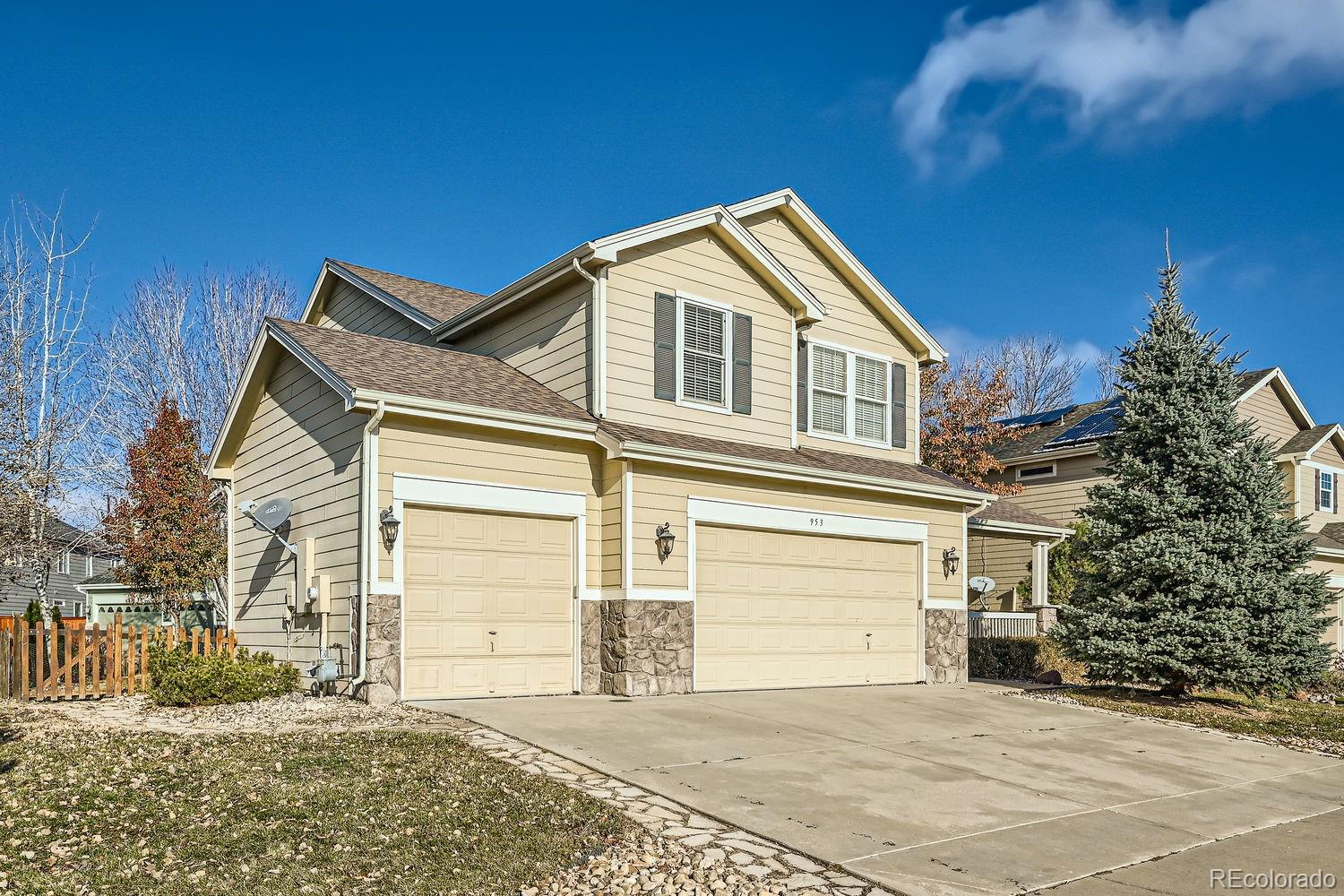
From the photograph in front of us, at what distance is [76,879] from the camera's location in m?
5.54

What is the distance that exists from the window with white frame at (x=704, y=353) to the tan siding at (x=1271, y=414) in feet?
55.3

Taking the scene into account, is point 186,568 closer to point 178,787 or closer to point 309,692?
point 309,692

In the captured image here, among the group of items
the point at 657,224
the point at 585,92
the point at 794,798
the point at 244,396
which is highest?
the point at 585,92

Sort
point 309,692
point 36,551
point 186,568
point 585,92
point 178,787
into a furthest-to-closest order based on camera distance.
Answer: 1. point 186,568
2. point 36,551
3. point 585,92
4. point 309,692
5. point 178,787

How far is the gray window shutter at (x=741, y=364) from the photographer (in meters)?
15.2

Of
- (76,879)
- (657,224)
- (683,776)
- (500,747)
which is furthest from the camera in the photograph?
(657,224)

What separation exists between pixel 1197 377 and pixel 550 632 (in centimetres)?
999

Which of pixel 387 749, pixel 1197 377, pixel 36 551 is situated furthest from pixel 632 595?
pixel 36 551

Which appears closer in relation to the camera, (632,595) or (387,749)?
(387,749)

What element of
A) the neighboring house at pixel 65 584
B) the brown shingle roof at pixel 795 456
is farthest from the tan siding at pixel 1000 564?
the neighboring house at pixel 65 584

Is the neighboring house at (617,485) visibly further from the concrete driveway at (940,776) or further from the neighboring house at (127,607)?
the neighboring house at (127,607)

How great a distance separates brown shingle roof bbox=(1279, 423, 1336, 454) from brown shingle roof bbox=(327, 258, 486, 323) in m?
21.4

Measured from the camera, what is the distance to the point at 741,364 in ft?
50.4

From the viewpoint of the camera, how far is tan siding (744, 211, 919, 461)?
17062 millimetres
